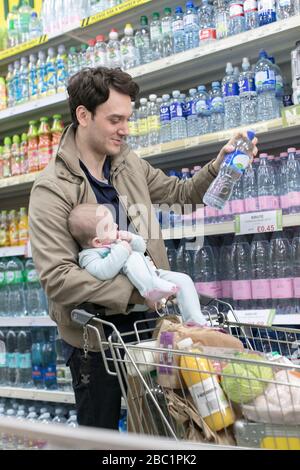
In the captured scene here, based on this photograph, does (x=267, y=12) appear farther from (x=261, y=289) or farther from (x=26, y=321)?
(x=26, y=321)

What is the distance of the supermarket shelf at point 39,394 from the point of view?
3387mm

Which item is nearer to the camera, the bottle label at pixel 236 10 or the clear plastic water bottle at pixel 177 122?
the bottle label at pixel 236 10

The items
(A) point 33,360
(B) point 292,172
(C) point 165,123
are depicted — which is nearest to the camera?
(B) point 292,172

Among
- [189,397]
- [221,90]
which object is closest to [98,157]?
[189,397]

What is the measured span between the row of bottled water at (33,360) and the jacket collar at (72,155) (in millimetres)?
1833

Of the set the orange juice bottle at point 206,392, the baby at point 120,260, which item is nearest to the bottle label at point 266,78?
the baby at point 120,260

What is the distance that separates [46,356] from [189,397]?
2700 millimetres

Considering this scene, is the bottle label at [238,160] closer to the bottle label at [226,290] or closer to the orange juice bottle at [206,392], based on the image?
the orange juice bottle at [206,392]

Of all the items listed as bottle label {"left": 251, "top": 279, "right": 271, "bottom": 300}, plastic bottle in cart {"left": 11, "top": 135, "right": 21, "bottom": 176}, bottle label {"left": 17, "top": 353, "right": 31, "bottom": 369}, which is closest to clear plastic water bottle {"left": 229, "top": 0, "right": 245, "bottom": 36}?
bottle label {"left": 251, "top": 279, "right": 271, "bottom": 300}

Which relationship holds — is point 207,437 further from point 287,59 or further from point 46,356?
point 46,356

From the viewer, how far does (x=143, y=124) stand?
3.39m

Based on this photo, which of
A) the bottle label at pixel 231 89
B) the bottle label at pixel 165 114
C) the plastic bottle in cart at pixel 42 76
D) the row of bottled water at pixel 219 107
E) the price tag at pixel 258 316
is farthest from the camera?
the plastic bottle in cart at pixel 42 76

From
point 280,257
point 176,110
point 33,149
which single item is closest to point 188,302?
point 280,257

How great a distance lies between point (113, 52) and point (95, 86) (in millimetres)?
1540
